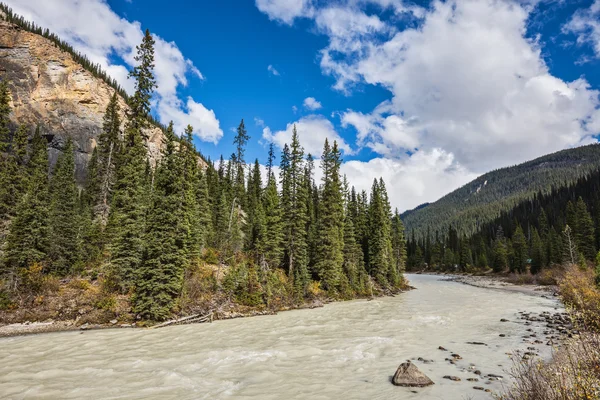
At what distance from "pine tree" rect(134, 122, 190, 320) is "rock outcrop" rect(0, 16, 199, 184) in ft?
178

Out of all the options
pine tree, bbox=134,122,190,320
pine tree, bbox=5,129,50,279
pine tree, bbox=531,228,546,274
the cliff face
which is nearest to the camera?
pine tree, bbox=134,122,190,320

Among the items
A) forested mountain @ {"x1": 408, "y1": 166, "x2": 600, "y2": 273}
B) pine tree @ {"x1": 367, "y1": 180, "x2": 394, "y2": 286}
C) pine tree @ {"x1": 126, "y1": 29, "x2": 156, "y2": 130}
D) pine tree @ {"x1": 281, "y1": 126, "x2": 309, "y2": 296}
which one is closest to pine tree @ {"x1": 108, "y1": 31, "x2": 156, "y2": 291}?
pine tree @ {"x1": 126, "y1": 29, "x2": 156, "y2": 130}

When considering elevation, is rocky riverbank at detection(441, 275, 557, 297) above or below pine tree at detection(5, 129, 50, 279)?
below

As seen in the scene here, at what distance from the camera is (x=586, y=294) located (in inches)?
956

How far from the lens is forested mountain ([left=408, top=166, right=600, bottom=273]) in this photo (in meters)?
71.8

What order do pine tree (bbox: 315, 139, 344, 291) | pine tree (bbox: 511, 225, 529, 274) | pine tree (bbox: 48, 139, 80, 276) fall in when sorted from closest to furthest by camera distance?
pine tree (bbox: 48, 139, 80, 276) < pine tree (bbox: 315, 139, 344, 291) < pine tree (bbox: 511, 225, 529, 274)

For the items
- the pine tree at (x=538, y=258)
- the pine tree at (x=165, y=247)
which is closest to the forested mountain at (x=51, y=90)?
the pine tree at (x=165, y=247)

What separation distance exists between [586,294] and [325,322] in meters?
20.4

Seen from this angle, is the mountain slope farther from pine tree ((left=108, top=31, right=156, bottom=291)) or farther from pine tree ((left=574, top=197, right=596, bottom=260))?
pine tree ((left=574, top=197, right=596, bottom=260))

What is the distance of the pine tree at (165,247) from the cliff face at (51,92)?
54198 millimetres

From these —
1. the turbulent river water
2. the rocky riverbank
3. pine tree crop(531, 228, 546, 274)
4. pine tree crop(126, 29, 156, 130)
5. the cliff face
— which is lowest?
the rocky riverbank

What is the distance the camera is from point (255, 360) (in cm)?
1612

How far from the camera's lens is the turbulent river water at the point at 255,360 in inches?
472

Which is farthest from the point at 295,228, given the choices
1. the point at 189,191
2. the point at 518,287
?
the point at 518,287
